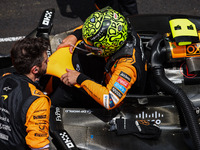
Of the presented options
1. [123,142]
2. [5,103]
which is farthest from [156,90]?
[5,103]

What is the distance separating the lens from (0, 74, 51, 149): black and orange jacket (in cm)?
205

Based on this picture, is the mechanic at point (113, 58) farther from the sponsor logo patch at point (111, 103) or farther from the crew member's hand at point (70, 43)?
the crew member's hand at point (70, 43)

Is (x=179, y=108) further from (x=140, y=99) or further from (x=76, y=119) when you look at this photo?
(x=76, y=119)

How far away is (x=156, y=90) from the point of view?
2.78 m

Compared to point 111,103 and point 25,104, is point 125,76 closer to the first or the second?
point 111,103

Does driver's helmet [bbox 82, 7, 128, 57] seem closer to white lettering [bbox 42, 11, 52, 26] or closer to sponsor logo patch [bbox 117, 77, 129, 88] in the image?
sponsor logo patch [bbox 117, 77, 129, 88]

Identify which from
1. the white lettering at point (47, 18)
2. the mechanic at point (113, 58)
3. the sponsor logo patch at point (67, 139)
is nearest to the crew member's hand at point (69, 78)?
the mechanic at point (113, 58)

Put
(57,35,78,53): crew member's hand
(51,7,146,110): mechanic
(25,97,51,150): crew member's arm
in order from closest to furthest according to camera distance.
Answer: (25,97,51,150): crew member's arm
(51,7,146,110): mechanic
(57,35,78,53): crew member's hand

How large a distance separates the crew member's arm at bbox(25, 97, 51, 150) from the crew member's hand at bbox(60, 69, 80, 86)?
52cm

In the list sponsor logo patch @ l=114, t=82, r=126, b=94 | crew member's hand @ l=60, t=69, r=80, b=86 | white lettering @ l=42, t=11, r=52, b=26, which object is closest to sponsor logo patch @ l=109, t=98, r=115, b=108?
sponsor logo patch @ l=114, t=82, r=126, b=94

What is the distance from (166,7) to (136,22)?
1966 millimetres

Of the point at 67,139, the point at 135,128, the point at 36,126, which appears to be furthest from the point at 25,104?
the point at 135,128

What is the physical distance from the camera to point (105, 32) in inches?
94.4

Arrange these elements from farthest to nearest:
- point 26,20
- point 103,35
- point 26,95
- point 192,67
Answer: point 26,20, point 192,67, point 103,35, point 26,95
